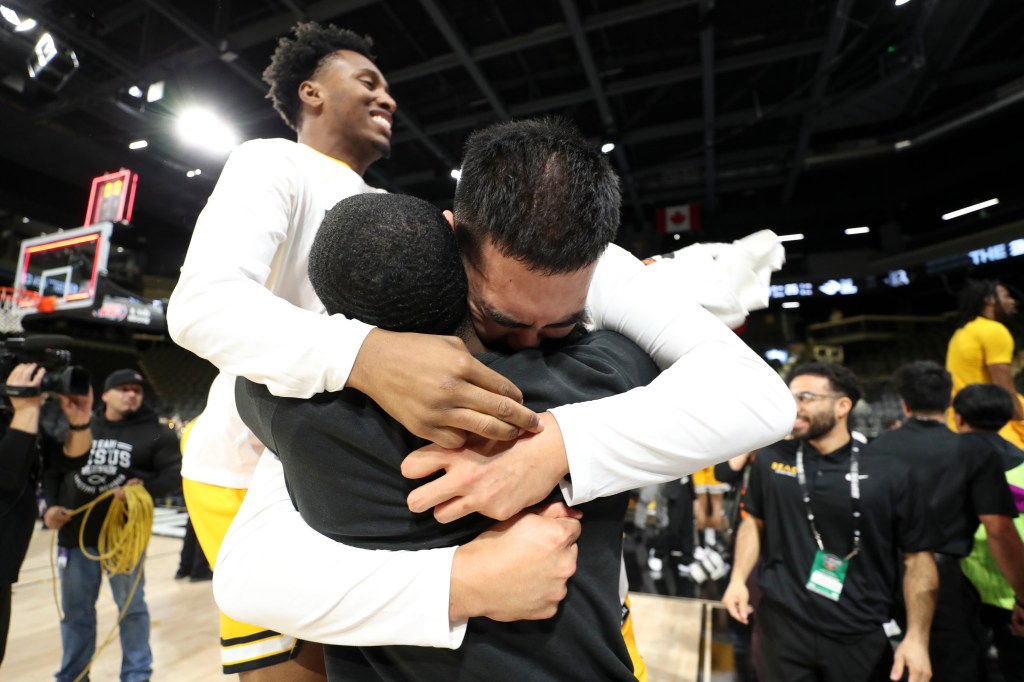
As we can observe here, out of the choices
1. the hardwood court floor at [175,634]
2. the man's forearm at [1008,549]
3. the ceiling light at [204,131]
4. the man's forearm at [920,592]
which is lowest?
the hardwood court floor at [175,634]

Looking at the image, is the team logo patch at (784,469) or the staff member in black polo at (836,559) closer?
the staff member in black polo at (836,559)

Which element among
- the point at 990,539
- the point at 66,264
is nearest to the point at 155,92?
the point at 66,264

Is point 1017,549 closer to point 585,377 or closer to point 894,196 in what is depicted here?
point 585,377

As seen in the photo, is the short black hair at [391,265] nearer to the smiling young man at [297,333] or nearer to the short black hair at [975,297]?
the smiling young man at [297,333]

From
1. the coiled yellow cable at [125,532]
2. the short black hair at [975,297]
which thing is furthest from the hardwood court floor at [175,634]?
the short black hair at [975,297]

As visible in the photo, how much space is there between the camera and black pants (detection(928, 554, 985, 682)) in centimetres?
244

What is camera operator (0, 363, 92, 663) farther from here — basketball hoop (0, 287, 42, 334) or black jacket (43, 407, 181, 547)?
basketball hoop (0, 287, 42, 334)

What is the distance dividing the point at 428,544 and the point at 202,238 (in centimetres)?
64

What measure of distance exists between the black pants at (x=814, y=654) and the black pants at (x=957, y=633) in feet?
1.32

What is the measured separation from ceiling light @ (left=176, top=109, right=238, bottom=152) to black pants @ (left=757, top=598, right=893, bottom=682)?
5013mm

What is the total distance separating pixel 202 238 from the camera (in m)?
0.93

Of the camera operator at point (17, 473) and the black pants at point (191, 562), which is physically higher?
the camera operator at point (17, 473)

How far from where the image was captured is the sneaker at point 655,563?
16.6ft

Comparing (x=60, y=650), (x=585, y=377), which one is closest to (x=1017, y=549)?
(x=585, y=377)
